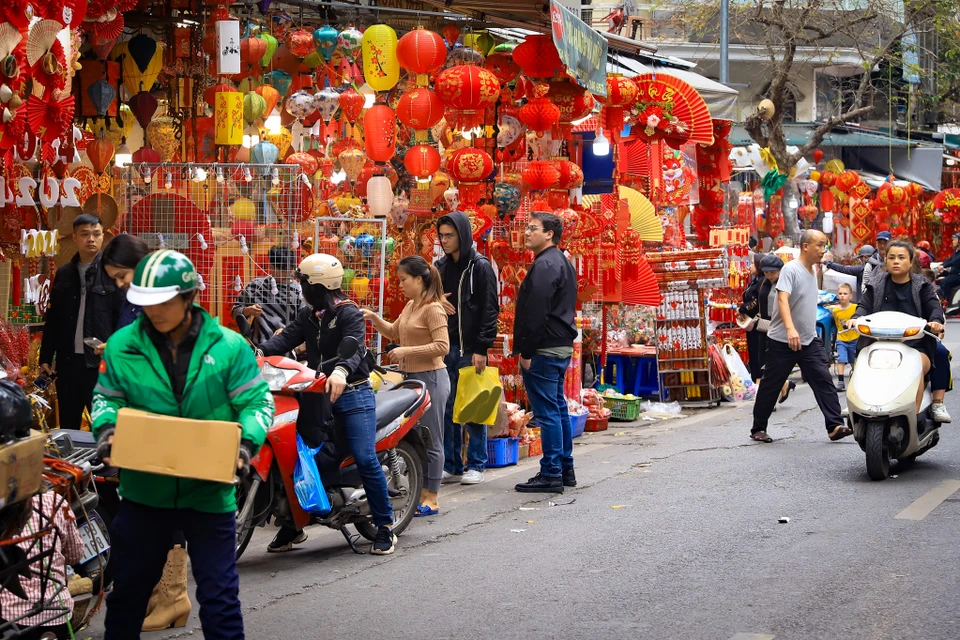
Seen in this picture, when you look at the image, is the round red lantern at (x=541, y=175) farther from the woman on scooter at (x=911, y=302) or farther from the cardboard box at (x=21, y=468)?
the cardboard box at (x=21, y=468)

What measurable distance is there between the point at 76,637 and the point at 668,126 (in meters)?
9.43

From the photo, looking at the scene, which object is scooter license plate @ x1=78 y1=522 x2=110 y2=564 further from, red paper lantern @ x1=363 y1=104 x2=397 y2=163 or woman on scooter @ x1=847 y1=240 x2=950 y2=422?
woman on scooter @ x1=847 y1=240 x2=950 y2=422

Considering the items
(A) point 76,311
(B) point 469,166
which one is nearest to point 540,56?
(B) point 469,166

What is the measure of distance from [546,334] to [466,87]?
7.84 ft

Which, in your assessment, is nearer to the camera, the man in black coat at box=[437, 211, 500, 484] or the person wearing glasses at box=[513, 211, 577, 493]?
the person wearing glasses at box=[513, 211, 577, 493]

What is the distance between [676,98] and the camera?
535 inches

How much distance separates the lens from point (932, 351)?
32.0ft

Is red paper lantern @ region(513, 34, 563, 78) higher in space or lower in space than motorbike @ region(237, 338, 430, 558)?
higher

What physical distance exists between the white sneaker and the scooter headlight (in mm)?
3114

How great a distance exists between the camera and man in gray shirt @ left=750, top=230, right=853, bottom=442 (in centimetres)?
1097

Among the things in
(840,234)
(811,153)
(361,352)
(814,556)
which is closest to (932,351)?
(814,556)

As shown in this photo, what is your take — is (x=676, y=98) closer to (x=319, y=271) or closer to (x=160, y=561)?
(x=319, y=271)

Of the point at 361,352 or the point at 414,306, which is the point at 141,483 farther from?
the point at 414,306

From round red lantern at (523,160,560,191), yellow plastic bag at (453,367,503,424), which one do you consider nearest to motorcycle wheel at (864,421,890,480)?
yellow plastic bag at (453,367,503,424)
